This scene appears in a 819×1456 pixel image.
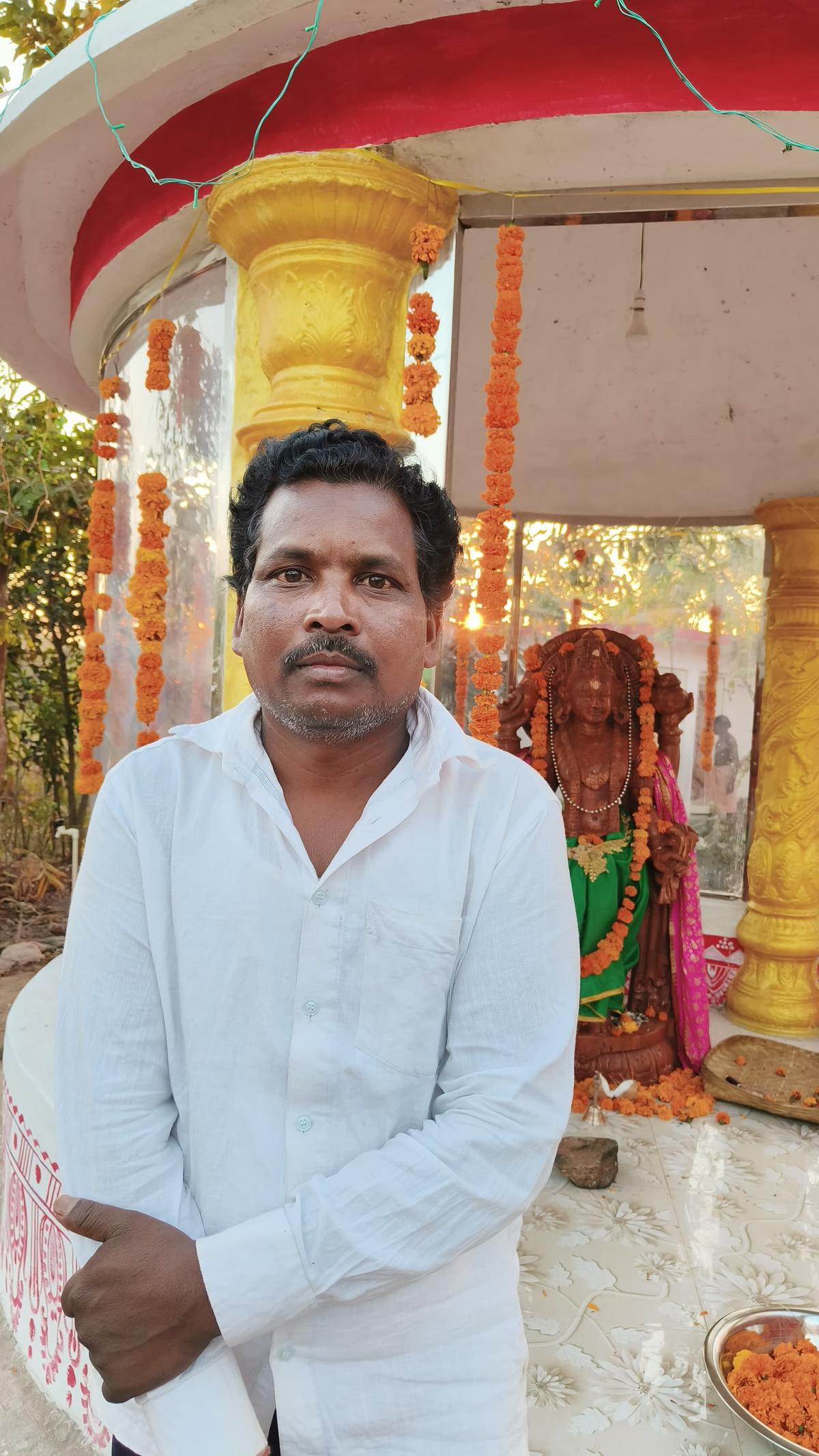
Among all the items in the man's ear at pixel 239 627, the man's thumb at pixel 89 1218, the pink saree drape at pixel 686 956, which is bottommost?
the pink saree drape at pixel 686 956

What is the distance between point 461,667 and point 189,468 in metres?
3.80

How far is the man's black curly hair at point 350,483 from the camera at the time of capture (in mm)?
1301

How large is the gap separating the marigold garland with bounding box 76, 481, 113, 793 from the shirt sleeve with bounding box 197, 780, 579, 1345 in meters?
2.42

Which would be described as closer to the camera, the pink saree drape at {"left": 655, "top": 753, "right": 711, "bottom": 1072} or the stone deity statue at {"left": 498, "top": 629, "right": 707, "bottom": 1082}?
the stone deity statue at {"left": 498, "top": 629, "right": 707, "bottom": 1082}

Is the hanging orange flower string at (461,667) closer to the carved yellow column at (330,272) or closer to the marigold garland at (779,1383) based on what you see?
the carved yellow column at (330,272)

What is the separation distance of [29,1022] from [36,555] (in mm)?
5448

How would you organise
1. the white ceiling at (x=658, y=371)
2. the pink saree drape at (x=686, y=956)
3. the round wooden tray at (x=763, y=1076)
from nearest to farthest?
1. the round wooden tray at (x=763, y=1076)
2. the pink saree drape at (x=686, y=956)
3. the white ceiling at (x=658, y=371)

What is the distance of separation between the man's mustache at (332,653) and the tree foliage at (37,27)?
4.33 meters

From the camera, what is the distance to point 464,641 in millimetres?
6977

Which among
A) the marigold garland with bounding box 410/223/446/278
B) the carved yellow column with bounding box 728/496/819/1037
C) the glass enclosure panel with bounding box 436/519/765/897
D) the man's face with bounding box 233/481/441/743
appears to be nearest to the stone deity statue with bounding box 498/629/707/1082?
the carved yellow column with bounding box 728/496/819/1037

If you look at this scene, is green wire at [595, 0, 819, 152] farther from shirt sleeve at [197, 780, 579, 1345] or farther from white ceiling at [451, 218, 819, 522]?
white ceiling at [451, 218, 819, 522]

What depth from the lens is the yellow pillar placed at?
99.0 inches

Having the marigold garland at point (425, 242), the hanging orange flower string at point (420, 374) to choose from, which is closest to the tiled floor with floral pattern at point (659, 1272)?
the hanging orange flower string at point (420, 374)

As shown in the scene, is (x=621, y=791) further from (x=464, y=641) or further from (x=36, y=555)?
(x=36, y=555)
